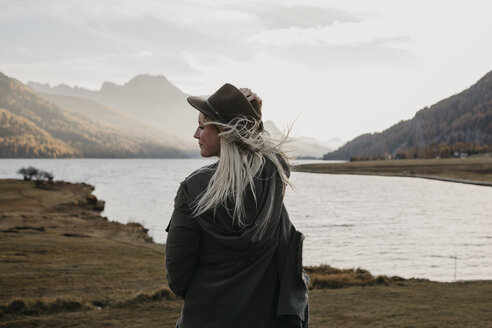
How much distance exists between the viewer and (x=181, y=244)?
2.20 meters

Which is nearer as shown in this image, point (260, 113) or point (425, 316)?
point (260, 113)

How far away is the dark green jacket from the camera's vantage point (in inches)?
85.5

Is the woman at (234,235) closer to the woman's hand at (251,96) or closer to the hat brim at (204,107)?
the hat brim at (204,107)

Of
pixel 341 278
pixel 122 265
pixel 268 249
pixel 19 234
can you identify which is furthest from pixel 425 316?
pixel 19 234

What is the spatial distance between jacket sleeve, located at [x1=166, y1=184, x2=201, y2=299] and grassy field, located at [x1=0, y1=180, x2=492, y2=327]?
19.5 feet

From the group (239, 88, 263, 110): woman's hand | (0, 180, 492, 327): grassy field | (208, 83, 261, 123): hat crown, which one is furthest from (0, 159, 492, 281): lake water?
(208, 83, 261, 123): hat crown

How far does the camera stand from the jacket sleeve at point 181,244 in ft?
7.12

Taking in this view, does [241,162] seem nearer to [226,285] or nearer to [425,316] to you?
[226,285]

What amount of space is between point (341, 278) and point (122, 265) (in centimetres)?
760

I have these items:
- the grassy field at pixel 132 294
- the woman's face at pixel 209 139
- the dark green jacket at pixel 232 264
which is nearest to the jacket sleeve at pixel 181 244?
the dark green jacket at pixel 232 264

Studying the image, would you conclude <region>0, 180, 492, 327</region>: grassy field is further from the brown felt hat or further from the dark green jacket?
the brown felt hat

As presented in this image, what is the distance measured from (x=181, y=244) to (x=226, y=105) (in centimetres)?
82

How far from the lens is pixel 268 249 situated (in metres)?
2.34

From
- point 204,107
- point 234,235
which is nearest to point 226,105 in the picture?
point 204,107
